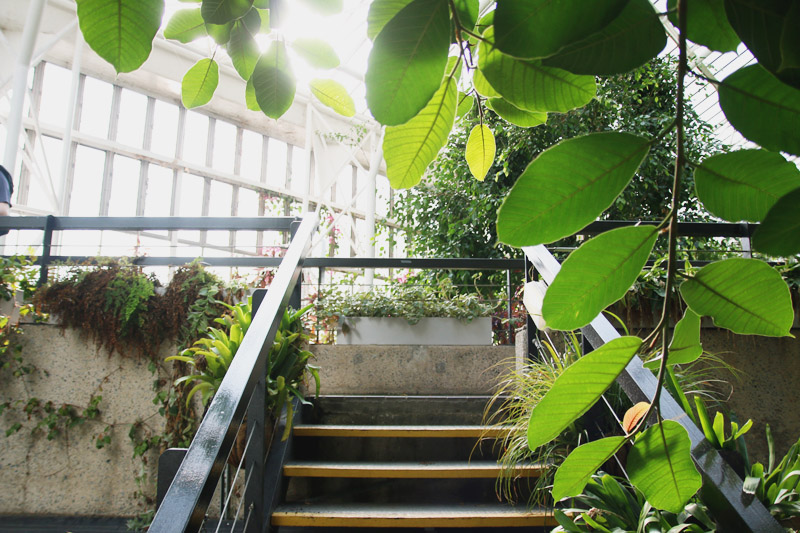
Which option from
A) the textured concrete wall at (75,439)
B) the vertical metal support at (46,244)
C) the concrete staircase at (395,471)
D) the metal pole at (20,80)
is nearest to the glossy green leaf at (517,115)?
the concrete staircase at (395,471)

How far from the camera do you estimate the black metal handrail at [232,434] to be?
1062 mm

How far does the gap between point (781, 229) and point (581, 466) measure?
15 cm

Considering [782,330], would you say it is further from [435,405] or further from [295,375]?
[435,405]

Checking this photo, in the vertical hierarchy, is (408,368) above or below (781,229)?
below

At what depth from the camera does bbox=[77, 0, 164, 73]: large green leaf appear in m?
0.26

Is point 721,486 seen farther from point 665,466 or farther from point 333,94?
point 333,94

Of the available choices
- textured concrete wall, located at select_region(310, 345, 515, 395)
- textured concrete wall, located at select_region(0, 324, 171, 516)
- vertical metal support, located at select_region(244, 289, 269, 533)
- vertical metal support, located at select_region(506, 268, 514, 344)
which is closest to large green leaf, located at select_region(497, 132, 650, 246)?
vertical metal support, located at select_region(244, 289, 269, 533)

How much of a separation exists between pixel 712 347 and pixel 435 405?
63.0 inches

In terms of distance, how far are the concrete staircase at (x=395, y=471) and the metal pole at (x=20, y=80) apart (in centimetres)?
477

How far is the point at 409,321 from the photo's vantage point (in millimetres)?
3627

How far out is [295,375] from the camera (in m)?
2.47

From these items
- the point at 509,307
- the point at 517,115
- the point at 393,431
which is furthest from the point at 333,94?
the point at 509,307

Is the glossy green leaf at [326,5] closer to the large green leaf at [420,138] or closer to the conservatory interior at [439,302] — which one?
the conservatory interior at [439,302]

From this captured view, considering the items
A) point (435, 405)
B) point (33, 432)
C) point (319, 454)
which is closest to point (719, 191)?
point (319, 454)
